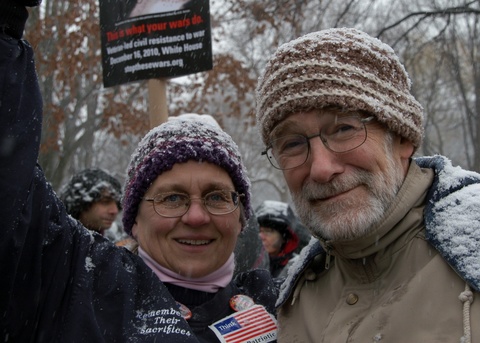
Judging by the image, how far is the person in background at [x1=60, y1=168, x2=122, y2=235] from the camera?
5098mm

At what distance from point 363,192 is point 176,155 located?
0.86 meters

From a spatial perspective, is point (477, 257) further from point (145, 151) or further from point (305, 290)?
point (145, 151)

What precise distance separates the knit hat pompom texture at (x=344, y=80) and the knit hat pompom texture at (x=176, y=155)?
1.43ft

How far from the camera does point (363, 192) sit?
2.14 meters

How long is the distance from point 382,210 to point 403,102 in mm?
443

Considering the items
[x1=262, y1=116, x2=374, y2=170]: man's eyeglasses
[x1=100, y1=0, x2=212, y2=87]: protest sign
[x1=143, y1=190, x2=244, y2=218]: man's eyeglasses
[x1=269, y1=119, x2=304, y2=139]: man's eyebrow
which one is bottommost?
[x1=143, y1=190, x2=244, y2=218]: man's eyeglasses

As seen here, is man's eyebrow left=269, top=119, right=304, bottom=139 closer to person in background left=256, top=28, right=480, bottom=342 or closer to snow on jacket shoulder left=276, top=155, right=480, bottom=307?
person in background left=256, top=28, right=480, bottom=342

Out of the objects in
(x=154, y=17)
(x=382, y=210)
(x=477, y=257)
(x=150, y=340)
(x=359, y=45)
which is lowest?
(x=150, y=340)

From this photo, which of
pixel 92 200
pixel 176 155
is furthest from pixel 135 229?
pixel 92 200

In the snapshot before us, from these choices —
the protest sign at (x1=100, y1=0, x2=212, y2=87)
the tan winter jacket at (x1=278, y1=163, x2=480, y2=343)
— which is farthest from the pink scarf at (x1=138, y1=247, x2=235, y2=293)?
the protest sign at (x1=100, y1=0, x2=212, y2=87)

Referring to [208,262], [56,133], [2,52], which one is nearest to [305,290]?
[208,262]

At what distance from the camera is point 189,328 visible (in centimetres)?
225

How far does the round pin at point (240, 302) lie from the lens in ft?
8.39

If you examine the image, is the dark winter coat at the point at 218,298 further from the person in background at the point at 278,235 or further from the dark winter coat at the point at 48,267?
the person in background at the point at 278,235
